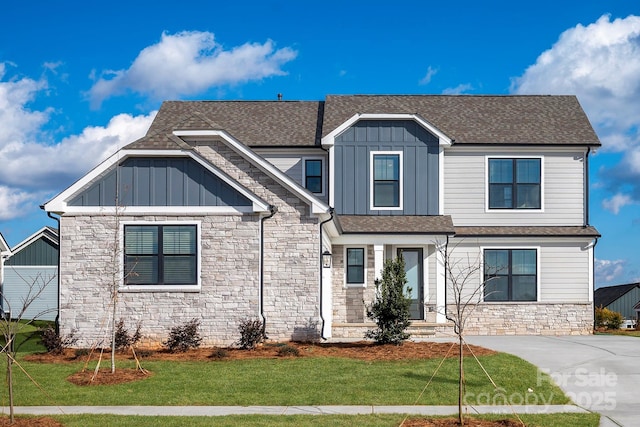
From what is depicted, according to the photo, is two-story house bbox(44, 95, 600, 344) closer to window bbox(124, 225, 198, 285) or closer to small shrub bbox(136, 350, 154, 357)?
window bbox(124, 225, 198, 285)

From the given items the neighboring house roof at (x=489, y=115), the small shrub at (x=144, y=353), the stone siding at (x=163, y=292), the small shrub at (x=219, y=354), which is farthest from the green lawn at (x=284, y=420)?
the neighboring house roof at (x=489, y=115)

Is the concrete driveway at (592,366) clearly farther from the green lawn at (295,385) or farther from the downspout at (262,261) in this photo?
the downspout at (262,261)

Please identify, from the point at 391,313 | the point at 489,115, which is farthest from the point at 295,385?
the point at 489,115

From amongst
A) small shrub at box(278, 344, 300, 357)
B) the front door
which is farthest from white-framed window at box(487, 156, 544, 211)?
small shrub at box(278, 344, 300, 357)

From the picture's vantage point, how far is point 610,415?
11.5 meters

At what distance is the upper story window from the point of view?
24.2 meters

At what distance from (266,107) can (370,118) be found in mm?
5301

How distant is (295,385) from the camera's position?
13.3m

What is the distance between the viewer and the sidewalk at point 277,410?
37.3 ft

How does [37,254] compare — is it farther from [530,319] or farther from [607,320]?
[607,320]

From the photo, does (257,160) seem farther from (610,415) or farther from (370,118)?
(610,415)

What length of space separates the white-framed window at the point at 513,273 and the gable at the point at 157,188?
965 centimetres

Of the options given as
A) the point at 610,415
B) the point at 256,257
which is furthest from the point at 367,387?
the point at 256,257

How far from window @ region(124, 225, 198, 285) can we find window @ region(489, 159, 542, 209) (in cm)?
1092
